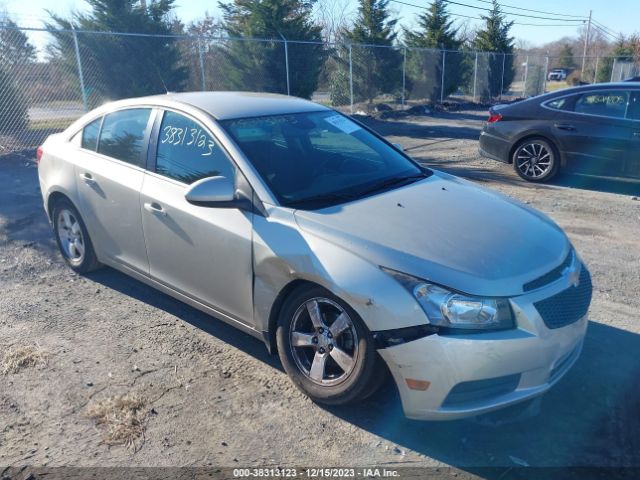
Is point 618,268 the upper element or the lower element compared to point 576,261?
lower

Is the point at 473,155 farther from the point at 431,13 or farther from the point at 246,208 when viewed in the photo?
the point at 431,13

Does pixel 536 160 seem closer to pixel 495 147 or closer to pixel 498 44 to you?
pixel 495 147

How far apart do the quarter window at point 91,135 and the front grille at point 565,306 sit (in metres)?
3.70

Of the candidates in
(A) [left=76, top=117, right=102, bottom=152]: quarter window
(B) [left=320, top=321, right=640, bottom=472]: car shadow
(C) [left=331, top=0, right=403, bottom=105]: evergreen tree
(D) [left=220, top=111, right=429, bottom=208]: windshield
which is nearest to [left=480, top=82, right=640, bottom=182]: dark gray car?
(D) [left=220, top=111, right=429, bottom=208]: windshield

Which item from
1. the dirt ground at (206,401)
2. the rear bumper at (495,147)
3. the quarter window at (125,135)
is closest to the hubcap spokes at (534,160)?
the rear bumper at (495,147)

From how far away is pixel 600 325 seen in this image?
4.21 metres

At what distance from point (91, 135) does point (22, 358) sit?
196 centimetres

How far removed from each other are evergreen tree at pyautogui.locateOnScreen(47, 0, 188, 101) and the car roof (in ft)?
32.7

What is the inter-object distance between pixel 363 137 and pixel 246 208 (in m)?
1.48

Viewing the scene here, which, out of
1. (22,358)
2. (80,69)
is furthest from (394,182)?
(80,69)

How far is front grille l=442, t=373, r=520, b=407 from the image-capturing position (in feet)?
9.14

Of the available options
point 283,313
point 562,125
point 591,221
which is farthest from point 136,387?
point 562,125

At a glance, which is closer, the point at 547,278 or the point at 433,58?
the point at 547,278

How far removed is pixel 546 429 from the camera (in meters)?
3.10
